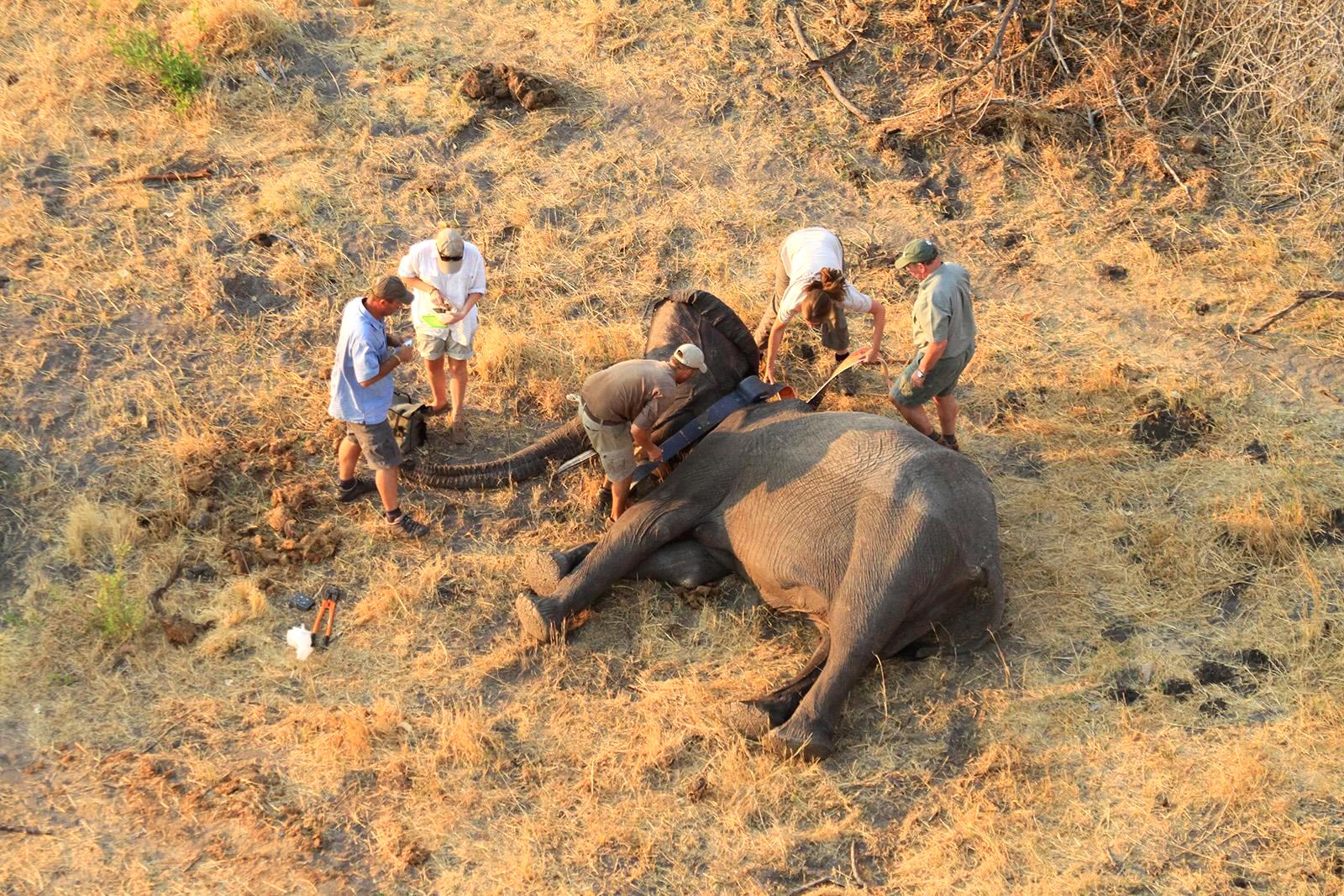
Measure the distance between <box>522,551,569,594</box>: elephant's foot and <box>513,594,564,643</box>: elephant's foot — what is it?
0.17m

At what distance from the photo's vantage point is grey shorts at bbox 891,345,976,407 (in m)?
7.96

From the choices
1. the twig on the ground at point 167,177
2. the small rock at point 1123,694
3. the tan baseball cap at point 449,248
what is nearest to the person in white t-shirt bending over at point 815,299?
the tan baseball cap at point 449,248

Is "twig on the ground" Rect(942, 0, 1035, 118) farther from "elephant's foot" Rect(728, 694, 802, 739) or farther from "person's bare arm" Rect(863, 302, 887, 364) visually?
"elephant's foot" Rect(728, 694, 802, 739)

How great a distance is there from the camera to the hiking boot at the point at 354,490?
26.5 ft

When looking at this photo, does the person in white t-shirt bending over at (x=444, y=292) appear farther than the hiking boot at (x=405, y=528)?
Yes

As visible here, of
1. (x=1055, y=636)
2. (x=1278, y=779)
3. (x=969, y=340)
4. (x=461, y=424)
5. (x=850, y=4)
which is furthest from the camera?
(x=850, y=4)

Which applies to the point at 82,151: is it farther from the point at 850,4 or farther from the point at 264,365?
the point at 850,4

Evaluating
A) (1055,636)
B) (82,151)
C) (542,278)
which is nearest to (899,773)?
(1055,636)

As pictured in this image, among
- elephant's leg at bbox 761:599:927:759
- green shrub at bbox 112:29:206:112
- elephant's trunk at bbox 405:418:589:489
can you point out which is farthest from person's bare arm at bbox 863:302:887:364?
green shrub at bbox 112:29:206:112

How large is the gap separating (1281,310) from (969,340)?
3086 millimetres

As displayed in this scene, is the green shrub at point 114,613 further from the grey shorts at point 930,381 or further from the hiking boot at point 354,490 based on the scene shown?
the grey shorts at point 930,381

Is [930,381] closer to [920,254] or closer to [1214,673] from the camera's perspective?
[920,254]

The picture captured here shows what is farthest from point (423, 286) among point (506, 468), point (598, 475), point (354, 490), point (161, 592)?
point (161, 592)

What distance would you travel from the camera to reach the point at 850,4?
37.3 ft
